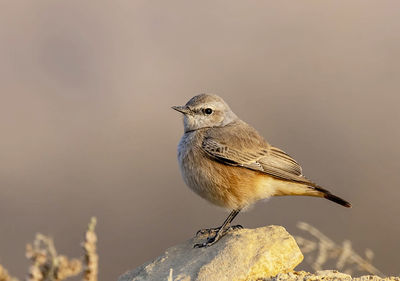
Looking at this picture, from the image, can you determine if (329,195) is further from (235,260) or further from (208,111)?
(235,260)

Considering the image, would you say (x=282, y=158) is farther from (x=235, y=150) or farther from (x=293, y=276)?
(x=293, y=276)

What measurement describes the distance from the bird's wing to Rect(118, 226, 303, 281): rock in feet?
2.58

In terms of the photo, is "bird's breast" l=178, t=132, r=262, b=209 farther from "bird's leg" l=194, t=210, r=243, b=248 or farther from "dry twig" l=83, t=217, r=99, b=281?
"dry twig" l=83, t=217, r=99, b=281

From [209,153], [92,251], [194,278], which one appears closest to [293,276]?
[194,278]

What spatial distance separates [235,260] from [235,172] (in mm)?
1260

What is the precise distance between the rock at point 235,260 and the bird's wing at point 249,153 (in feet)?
2.58

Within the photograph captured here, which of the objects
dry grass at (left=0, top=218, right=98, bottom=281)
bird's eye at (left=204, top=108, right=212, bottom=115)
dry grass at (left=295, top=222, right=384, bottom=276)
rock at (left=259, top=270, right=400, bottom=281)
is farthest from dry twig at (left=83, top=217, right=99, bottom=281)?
bird's eye at (left=204, top=108, right=212, bottom=115)

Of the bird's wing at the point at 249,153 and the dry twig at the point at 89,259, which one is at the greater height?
the dry twig at the point at 89,259

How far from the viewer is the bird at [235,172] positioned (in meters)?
5.74

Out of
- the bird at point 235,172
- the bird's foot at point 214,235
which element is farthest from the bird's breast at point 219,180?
the bird's foot at point 214,235

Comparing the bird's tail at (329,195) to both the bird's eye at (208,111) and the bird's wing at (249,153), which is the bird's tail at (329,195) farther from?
the bird's eye at (208,111)

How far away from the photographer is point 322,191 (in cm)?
588

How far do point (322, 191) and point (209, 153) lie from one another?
108 cm

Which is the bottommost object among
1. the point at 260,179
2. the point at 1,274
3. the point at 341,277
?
the point at 341,277
